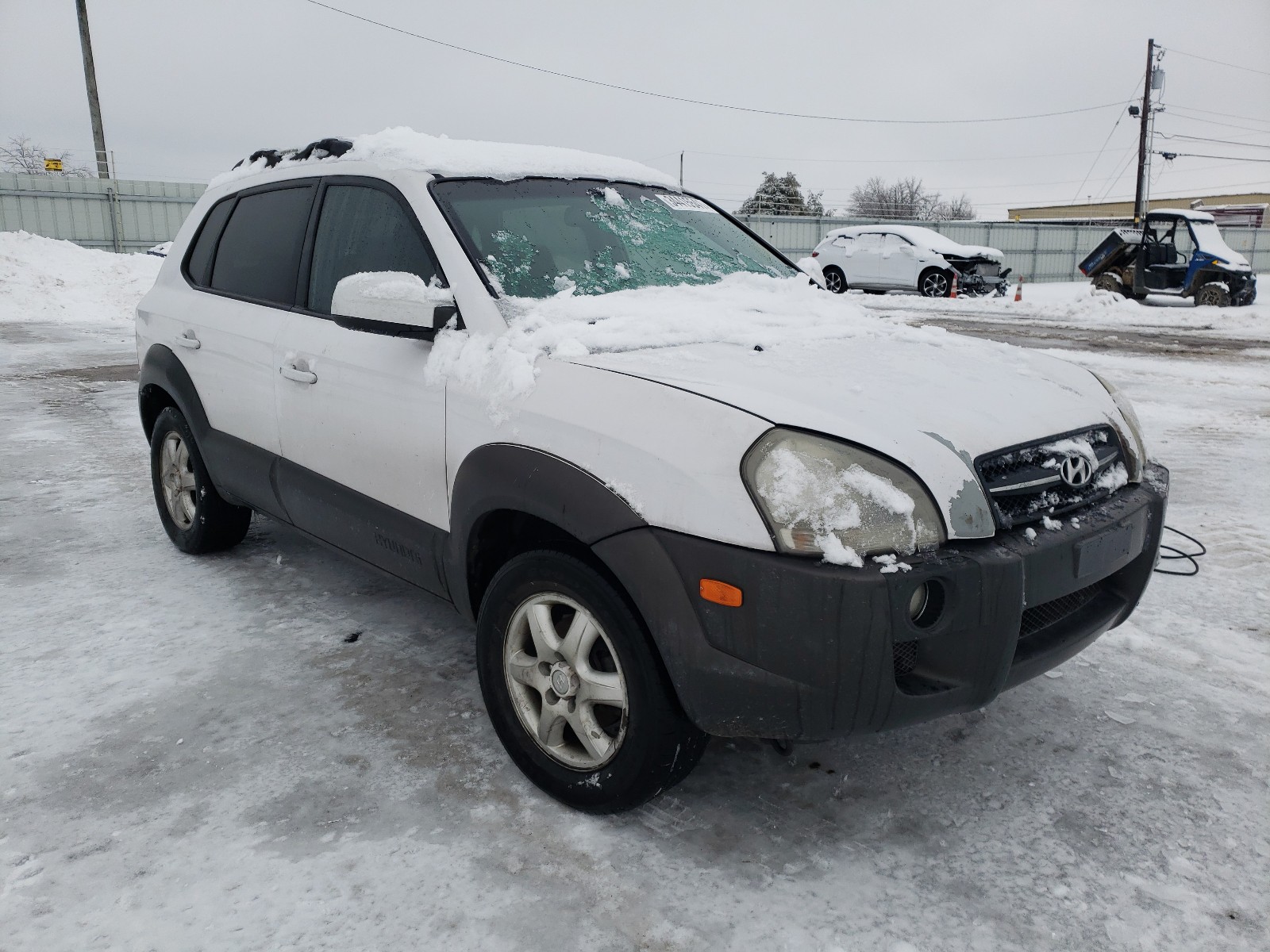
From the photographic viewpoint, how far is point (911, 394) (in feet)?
7.67

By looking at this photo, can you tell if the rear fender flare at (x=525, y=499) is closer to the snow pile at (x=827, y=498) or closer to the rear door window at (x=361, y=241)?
the snow pile at (x=827, y=498)

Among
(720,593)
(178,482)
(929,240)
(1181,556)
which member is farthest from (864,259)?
(720,593)

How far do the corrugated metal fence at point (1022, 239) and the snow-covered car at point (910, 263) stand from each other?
369 inches

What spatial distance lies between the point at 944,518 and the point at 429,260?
1.73 m

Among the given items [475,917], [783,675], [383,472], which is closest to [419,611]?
[383,472]

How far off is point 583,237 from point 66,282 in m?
19.7

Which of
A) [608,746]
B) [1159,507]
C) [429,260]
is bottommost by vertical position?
[608,746]

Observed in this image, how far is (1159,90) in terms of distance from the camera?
1414 inches

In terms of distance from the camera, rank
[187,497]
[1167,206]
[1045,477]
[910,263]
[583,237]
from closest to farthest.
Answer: [1045,477] < [583,237] < [187,497] < [910,263] < [1167,206]

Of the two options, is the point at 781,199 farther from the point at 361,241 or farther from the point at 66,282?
the point at 361,241

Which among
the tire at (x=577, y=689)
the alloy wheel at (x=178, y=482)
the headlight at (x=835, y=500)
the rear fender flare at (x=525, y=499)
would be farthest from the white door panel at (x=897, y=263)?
the headlight at (x=835, y=500)

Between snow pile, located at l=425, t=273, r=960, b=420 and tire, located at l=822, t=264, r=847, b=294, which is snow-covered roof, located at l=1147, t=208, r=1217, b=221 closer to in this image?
tire, located at l=822, t=264, r=847, b=294

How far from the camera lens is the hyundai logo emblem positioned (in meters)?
2.33

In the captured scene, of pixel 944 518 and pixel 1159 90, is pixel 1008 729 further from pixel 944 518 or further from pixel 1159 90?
pixel 1159 90
